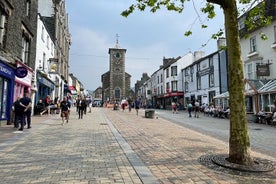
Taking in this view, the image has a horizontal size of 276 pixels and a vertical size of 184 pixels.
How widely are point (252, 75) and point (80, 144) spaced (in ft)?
70.4

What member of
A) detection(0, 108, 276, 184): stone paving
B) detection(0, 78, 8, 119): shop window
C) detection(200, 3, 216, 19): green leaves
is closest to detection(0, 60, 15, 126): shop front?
detection(0, 78, 8, 119): shop window

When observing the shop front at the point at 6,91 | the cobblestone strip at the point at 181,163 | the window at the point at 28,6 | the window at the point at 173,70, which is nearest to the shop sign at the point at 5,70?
the shop front at the point at 6,91

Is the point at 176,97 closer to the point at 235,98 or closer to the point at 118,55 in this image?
the point at 118,55

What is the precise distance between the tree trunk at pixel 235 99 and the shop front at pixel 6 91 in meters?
10.5

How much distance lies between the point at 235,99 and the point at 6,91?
11817mm

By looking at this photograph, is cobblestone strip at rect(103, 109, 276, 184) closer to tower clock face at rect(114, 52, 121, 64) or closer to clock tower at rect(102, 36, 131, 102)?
clock tower at rect(102, 36, 131, 102)

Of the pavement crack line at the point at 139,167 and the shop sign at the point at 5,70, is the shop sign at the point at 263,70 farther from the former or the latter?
the shop sign at the point at 5,70

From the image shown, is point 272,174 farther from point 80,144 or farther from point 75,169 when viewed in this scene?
point 80,144

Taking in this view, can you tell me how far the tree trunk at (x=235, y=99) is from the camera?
5367 millimetres

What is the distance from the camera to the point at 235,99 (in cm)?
552

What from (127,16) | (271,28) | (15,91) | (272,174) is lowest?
(272,174)

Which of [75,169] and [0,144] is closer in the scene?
[75,169]

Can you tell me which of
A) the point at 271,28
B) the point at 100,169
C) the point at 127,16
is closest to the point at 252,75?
the point at 271,28

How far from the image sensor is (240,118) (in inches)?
214
